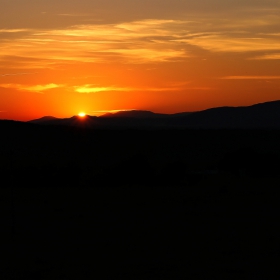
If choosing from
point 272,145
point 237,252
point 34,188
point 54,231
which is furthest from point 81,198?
point 272,145

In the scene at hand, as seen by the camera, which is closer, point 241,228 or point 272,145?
point 241,228

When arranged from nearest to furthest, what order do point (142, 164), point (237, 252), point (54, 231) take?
point (237, 252) < point (54, 231) < point (142, 164)

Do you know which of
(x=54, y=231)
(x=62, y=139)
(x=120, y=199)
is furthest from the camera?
(x=62, y=139)

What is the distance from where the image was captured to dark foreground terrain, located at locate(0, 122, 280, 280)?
12055 mm

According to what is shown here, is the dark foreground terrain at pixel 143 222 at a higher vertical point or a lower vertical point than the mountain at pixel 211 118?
Answer: lower

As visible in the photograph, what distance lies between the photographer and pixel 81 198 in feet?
79.7

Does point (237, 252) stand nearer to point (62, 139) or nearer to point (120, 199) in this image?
point (120, 199)

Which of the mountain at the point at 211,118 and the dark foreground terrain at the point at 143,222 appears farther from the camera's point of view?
the mountain at the point at 211,118

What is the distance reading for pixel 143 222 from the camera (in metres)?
17.7

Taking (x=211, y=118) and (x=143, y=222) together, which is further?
(x=211, y=118)

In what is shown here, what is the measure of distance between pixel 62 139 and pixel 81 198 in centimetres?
4972

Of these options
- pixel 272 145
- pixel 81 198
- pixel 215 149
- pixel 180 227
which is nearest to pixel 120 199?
pixel 81 198

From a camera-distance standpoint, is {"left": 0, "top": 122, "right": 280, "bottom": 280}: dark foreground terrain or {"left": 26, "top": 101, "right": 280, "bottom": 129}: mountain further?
{"left": 26, "top": 101, "right": 280, "bottom": 129}: mountain

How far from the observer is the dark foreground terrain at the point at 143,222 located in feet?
39.5
